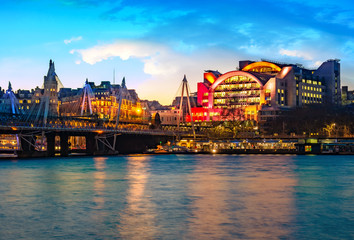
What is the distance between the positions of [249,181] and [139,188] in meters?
12.3

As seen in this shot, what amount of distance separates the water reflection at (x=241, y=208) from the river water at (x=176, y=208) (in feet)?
0.16

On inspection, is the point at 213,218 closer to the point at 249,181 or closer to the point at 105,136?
the point at 249,181

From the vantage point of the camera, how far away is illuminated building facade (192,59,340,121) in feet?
579

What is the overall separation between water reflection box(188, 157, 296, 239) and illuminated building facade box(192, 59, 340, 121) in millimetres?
123947

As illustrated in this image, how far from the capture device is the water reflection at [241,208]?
81.3 feet

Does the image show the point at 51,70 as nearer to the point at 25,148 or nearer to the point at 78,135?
the point at 25,148

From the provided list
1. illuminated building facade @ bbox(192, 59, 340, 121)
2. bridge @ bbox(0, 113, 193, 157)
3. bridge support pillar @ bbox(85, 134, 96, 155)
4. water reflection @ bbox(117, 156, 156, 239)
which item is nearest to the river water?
water reflection @ bbox(117, 156, 156, 239)

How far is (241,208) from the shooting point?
32.5m

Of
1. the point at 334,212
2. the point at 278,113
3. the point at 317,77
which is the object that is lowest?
the point at 334,212

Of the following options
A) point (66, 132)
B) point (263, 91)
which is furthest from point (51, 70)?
point (263, 91)

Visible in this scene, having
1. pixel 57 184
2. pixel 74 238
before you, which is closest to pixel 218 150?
pixel 57 184

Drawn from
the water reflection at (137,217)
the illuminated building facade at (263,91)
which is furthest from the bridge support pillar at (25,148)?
the illuminated building facade at (263,91)

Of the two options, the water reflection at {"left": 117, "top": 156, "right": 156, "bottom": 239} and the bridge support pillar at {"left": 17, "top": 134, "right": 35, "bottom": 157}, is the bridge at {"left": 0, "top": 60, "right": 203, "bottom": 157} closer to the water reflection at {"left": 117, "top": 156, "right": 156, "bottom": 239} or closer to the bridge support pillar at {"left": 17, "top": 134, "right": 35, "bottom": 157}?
the bridge support pillar at {"left": 17, "top": 134, "right": 35, "bottom": 157}

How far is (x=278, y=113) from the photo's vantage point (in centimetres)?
16938
